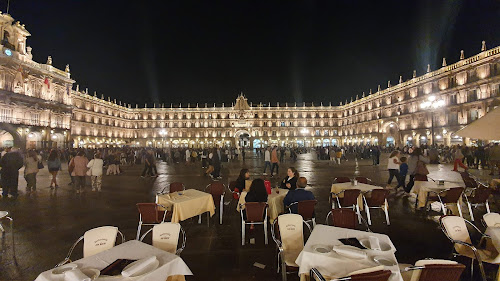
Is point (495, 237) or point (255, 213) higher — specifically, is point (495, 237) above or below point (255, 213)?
above

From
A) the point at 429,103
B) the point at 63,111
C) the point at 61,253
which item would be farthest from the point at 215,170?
the point at 63,111

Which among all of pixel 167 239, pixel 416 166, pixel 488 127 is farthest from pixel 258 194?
pixel 416 166

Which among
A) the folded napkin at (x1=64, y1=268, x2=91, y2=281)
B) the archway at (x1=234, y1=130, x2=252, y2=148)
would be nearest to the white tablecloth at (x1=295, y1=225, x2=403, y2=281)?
the folded napkin at (x1=64, y1=268, x2=91, y2=281)

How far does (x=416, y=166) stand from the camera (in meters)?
7.25

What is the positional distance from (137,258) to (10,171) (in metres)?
8.41

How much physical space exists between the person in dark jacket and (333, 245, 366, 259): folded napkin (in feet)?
32.5

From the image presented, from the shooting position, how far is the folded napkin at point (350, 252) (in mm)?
2363

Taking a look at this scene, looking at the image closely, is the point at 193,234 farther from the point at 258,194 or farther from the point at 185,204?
the point at 258,194

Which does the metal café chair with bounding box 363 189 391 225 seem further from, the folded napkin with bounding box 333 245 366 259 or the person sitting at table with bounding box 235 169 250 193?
the folded napkin with bounding box 333 245 366 259

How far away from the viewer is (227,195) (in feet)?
27.5

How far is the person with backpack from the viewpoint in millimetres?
7074

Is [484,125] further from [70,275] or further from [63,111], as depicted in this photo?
[63,111]

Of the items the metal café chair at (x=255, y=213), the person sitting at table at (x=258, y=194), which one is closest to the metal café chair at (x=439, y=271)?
the metal café chair at (x=255, y=213)

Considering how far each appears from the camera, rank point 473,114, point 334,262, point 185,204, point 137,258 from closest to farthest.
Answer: point 334,262, point 137,258, point 185,204, point 473,114
